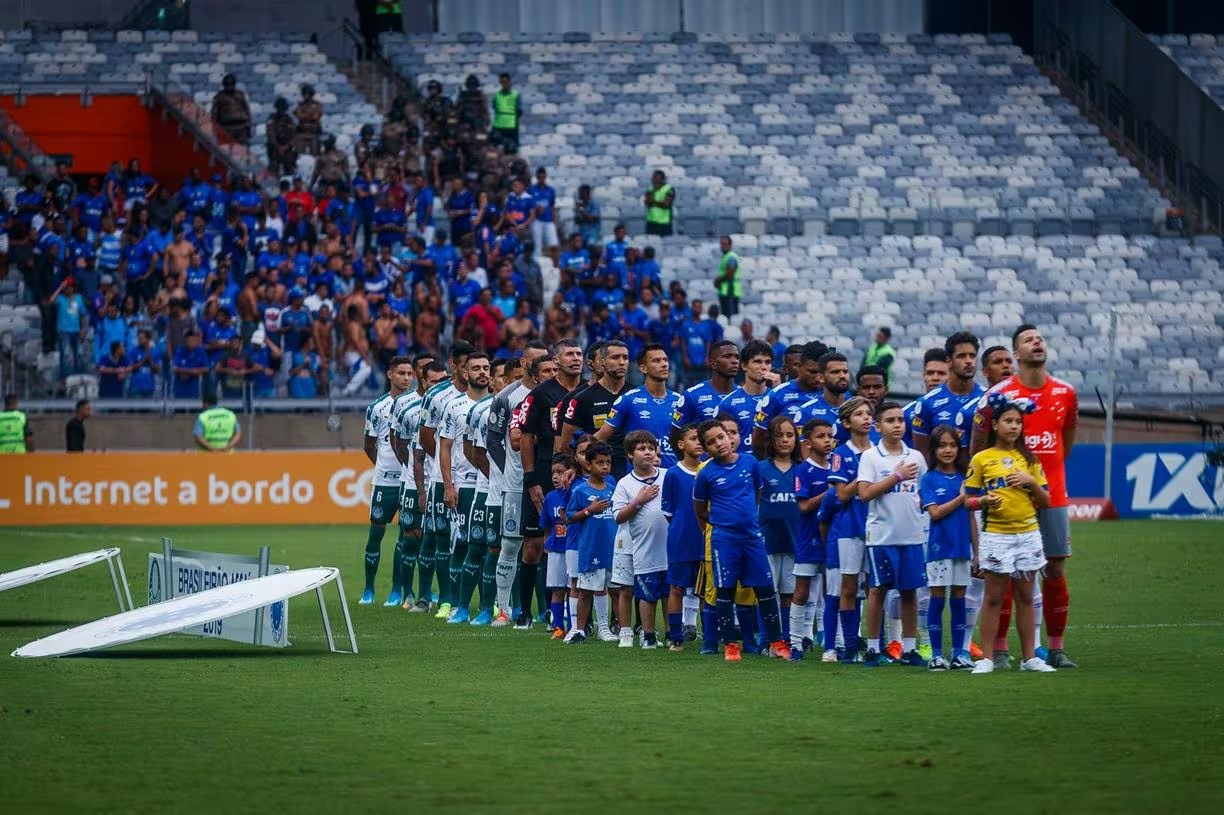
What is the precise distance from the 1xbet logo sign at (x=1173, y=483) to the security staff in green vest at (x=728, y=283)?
28.0 feet

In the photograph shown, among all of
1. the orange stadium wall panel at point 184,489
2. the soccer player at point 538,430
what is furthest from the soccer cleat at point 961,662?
the orange stadium wall panel at point 184,489

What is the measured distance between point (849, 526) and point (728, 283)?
2200cm

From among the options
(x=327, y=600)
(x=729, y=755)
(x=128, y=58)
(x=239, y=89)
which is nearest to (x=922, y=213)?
(x=239, y=89)

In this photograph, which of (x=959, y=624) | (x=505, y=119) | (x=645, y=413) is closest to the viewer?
(x=959, y=624)

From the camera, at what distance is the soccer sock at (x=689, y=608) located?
15.1 metres

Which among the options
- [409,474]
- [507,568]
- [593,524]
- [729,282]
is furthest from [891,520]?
[729,282]

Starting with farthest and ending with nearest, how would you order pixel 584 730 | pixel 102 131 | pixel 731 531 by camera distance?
1. pixel 102 131
2. pixel 731 531
3. pixel 584 730

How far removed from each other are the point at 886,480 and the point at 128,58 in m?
31.2

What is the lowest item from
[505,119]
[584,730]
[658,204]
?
[584,730]

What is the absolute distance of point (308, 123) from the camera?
36719 mm

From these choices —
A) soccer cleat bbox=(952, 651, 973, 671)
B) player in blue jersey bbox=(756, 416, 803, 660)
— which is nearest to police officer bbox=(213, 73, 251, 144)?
player in blue jersey bbox=(756, 416, 803, 660)

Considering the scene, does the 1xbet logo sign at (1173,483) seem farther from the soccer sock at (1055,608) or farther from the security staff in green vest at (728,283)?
the soccer sock at (1055,608)

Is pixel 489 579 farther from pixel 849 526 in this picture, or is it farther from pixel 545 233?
pixel 545 233

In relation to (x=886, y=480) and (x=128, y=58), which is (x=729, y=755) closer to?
(x=886, y=480)
